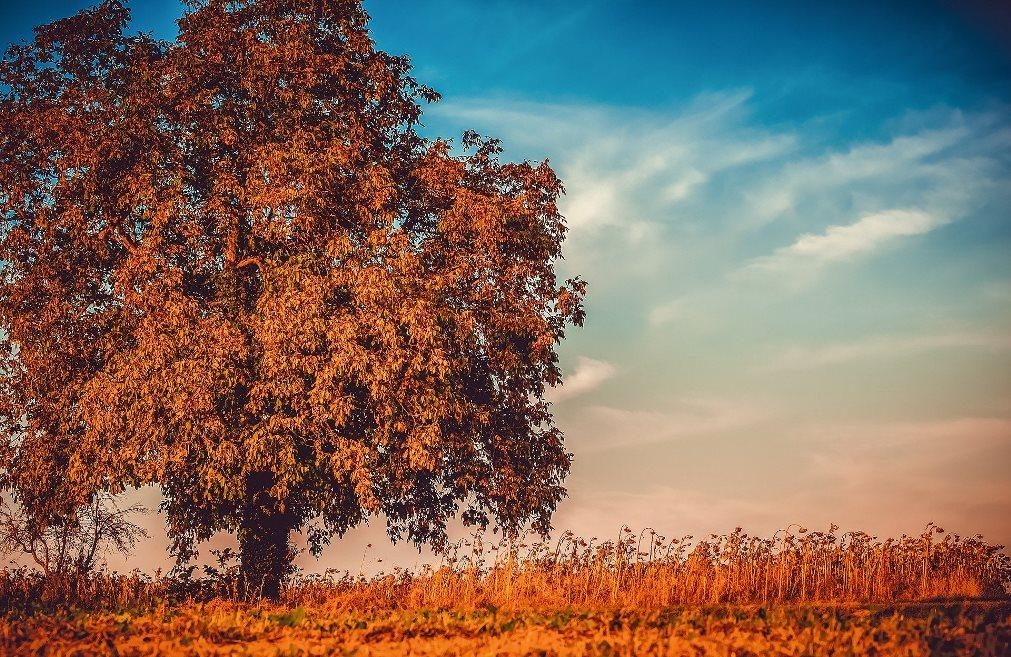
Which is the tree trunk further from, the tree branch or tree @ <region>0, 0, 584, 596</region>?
the tree branch

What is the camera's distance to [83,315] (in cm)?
1786

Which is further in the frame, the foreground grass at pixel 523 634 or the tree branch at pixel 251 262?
the tree branch at pixel 251 262

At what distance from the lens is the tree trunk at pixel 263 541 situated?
18.0 metres

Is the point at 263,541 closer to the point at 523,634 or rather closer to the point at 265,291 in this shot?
the point at 265,291

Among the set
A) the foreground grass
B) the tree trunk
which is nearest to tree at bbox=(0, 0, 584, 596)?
the tree trunk

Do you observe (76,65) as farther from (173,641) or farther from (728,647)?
(728,647)

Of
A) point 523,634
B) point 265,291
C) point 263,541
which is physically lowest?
point 523,634

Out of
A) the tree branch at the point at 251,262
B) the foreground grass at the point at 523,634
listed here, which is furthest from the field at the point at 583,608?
the tree branch at the point at 251,262

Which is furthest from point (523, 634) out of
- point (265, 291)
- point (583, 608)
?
point (265, 291)

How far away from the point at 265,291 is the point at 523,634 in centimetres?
910

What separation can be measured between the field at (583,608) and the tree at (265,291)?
5.68ft

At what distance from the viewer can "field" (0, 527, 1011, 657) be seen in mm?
9453

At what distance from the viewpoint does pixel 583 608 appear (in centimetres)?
1377

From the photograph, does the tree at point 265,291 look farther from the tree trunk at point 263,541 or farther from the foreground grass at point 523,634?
the foreground grass at point 523,634
